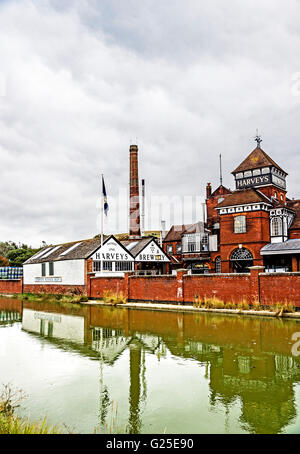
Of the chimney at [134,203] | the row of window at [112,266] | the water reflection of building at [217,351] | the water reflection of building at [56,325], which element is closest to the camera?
the water reflection of building at [217,351]

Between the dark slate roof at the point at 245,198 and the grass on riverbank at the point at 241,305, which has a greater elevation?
the dark slate roof at the point at 245,198

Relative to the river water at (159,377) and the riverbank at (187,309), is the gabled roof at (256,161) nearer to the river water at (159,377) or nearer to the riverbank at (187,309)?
the riverbank at (187,309)

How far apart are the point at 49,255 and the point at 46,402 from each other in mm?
33264

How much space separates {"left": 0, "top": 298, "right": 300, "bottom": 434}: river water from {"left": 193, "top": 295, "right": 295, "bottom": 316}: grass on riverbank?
8.77ft

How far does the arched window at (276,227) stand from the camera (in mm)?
31831

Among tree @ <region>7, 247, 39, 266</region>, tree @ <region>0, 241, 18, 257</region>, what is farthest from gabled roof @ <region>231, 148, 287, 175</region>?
tree @ <region>0, 241, 18, 257</region>

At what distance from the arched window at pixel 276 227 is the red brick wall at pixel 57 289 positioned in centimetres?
1785

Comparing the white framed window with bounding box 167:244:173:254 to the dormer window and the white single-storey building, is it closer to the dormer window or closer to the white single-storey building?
the white single-storey building

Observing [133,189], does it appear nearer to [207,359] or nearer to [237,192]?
[237,192]

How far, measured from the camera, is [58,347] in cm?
1263

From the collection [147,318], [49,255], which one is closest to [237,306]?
[147,318]

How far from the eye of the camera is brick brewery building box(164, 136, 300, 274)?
31109 millimetres

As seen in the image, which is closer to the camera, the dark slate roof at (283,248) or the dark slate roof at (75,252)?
the dark slate roof at (283,248)

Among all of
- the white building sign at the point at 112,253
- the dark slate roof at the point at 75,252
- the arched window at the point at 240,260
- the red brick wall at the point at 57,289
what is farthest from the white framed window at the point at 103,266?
the arched window at the point at 240,260
